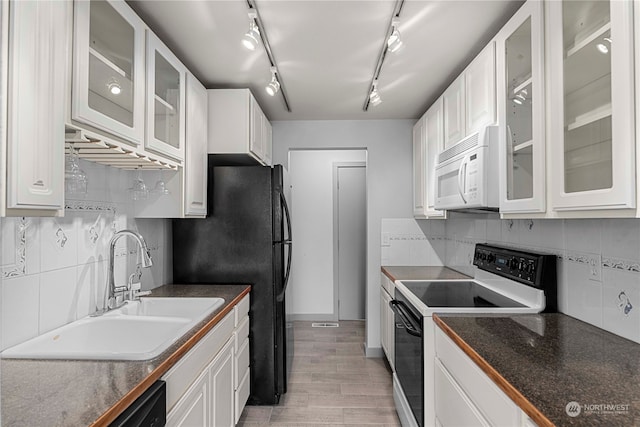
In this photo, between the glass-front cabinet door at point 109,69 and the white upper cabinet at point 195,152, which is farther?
the white upper cabinet at point 195,152

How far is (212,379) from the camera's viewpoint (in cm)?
169

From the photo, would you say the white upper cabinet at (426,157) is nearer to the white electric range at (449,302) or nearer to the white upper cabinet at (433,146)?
the white upper cabinet at (433,146)

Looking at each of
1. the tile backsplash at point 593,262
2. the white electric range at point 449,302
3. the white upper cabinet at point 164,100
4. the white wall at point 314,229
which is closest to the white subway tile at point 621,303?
the tile backsplash at point 593,262

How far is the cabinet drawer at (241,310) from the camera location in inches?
83.2

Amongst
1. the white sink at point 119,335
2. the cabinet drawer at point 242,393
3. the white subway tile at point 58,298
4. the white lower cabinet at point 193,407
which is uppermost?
the white subway tile at point 58,298

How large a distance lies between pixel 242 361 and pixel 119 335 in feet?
2.87

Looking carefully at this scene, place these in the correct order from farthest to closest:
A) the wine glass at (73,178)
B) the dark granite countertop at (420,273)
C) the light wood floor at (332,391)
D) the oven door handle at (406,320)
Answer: the dark granite countertop at (420,273) < the light wood floor at (332,391) < the oven door handle at (406,320) < the wine glass at (73,178)

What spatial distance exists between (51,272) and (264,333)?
4.70 feet

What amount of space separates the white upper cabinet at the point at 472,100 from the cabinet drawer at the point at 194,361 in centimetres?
177

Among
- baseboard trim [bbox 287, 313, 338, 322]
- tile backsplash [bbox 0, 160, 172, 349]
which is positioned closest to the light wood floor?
baseboard trim [bbox 287, 313, 338, 322]

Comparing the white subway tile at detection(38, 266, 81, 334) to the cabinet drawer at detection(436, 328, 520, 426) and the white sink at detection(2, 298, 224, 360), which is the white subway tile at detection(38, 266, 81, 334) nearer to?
the white sink at detection(2, 298, 224, 360)

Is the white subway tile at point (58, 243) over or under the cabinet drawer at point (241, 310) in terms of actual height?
over

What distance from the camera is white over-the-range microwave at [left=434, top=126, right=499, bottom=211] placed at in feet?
5.68

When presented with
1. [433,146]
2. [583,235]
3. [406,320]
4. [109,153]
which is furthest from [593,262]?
[109,153]
